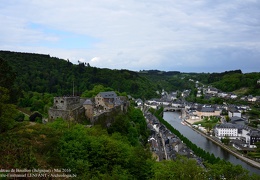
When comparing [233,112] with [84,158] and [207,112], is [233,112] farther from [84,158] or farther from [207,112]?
[84,158]

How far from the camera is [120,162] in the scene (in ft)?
46.1

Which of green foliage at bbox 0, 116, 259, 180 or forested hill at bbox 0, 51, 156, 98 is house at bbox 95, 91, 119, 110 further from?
forested hill at bbox 0, 51, 156, 98

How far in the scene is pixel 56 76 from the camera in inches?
2327

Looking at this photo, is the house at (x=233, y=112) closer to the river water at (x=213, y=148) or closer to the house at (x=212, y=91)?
the river water at (x=213, y=148)

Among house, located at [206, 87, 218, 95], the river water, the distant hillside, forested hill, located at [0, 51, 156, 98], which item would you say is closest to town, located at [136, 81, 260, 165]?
the river water

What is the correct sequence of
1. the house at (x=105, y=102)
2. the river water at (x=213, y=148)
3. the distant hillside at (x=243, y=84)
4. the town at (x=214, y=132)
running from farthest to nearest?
the distant hillside at (x=243, y=84)
the town at (x=214, y=132)
the river water at (x=213, y=148)
the house at (x=105, y=102)

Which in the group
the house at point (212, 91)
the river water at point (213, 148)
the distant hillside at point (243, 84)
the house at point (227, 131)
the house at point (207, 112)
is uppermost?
the distant hillside at point (243, 84)

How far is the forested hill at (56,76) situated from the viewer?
5066 cm

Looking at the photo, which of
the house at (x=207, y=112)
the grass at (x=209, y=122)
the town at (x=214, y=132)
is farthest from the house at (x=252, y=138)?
the house at (x=207, y=112)

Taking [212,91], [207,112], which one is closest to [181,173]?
[207,112]

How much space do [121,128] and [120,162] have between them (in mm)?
9418

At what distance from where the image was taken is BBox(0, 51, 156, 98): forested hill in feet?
166

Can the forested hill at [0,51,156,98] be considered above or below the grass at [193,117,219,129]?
above

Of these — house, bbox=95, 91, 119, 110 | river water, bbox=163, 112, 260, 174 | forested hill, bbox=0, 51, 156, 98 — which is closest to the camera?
house, bbox=95, 91, 119, 110
